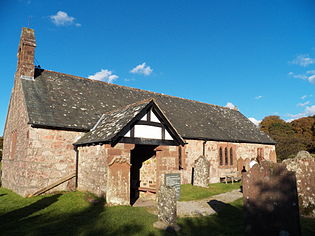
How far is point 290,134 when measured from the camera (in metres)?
48.1

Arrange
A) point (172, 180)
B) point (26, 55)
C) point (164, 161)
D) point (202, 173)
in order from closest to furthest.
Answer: point (172, 180) < point (164, 161) < point (26, 55) < point (202, 173)

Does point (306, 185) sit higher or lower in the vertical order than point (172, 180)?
higher

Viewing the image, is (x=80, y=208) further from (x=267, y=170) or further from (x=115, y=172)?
(x=267, y=170)

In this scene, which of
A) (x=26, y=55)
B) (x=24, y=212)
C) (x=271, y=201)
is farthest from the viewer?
(x=26, y=55)

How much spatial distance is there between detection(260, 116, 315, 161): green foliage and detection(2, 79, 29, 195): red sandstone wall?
33.2 m

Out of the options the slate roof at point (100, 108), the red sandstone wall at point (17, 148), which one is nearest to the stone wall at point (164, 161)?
the slate roof at point (100, 108)

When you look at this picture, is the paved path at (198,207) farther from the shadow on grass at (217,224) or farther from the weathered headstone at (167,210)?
the weathered headstone at (167,210)

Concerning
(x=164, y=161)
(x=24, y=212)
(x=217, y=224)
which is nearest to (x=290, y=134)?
(x=164, y=161)

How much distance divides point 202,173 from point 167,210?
346 inches

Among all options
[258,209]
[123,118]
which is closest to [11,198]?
[123,118]

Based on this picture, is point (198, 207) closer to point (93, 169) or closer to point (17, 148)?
point (93, 169)

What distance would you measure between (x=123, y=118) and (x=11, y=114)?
433 inches

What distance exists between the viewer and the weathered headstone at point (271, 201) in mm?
5527

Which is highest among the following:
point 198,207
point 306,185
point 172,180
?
point 306,185
